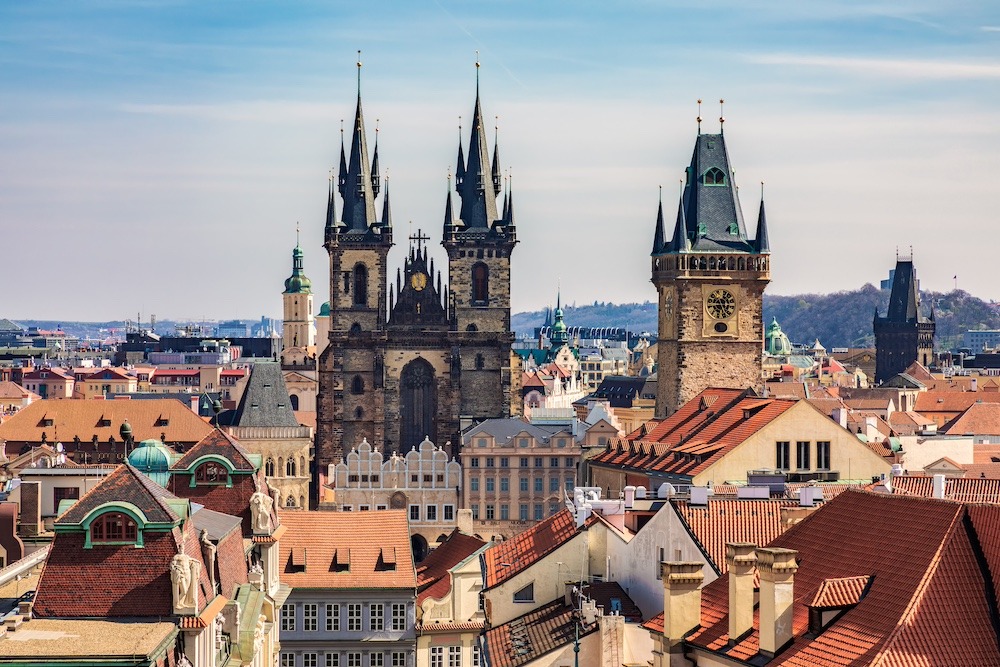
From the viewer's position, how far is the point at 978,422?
128875mm

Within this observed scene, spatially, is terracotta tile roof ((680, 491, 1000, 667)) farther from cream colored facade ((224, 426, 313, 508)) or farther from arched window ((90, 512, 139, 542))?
cream colored facade ((224, 426, 313, 508))

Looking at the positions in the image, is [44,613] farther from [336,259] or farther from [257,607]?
[336,259]

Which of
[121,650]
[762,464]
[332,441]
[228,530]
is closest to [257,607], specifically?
[228,530]

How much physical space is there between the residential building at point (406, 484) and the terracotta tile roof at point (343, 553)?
52876 mm

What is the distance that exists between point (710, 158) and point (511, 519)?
78.6 ft

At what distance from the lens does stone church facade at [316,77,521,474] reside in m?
137

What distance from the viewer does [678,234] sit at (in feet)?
373

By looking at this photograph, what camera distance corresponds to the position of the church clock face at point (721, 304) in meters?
113

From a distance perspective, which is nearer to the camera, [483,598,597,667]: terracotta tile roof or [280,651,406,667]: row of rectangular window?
[483,598,597,667]: terracotta tile roof

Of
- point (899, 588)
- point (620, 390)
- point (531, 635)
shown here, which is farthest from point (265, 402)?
point (899, 588)

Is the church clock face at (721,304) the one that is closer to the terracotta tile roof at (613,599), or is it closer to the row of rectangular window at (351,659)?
the row of rectangular window at (351,659)

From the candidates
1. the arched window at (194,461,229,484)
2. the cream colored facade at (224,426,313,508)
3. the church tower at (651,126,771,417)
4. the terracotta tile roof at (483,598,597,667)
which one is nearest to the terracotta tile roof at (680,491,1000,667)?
the terracotta tile roof at (483,598,597,667)

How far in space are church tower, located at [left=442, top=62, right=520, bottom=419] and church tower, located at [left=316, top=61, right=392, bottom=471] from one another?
495 centimetres

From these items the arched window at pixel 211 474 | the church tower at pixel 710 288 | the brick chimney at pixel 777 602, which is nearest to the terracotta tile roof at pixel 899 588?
the brick chimney at pixel 777 602
